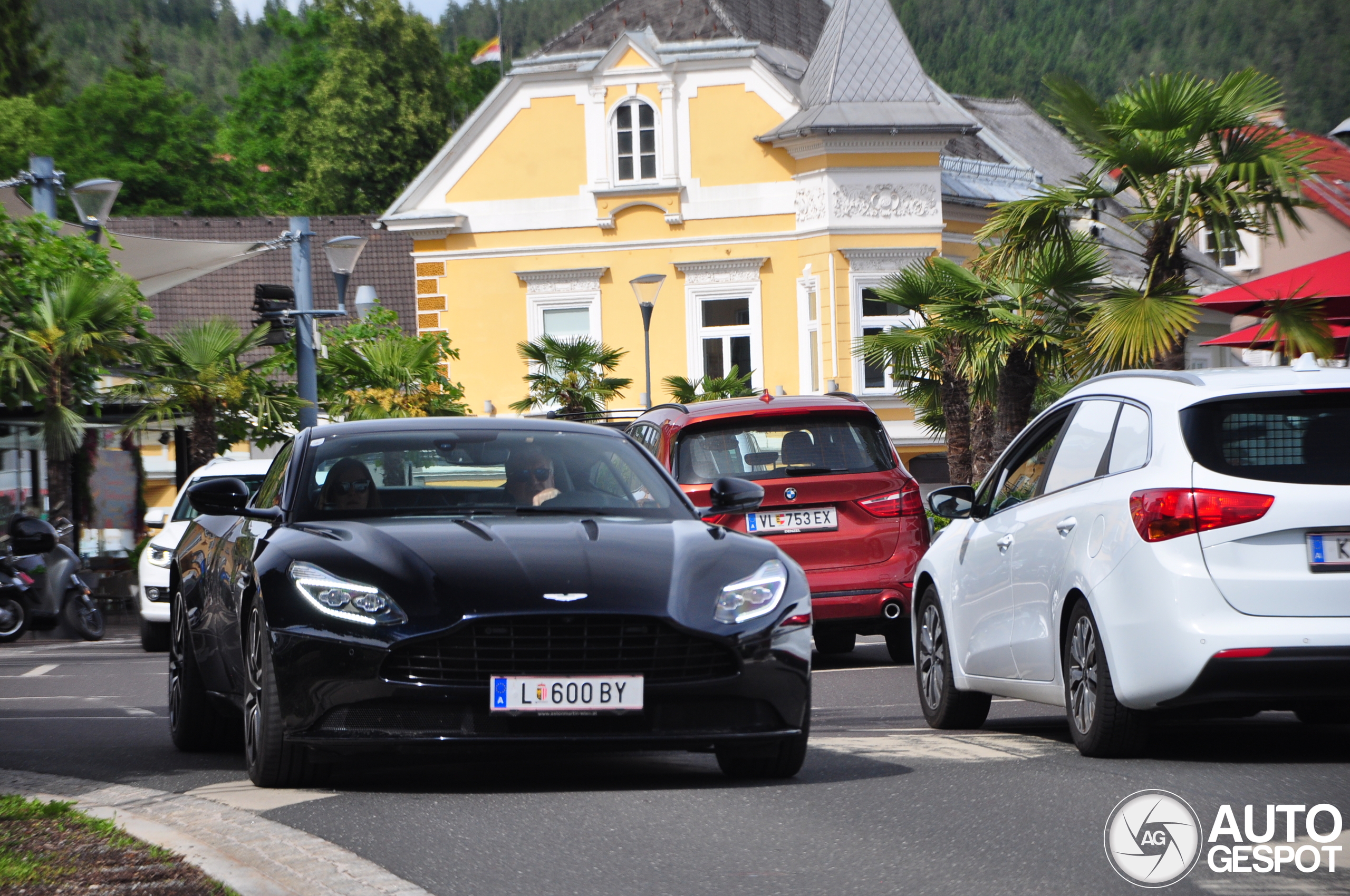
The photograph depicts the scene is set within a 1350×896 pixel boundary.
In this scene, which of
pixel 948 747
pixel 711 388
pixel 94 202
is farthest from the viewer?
pixel 711 388

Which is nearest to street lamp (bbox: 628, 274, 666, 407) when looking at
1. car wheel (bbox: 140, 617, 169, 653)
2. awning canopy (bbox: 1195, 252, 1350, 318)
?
car wheel (bbox: 140, 617, 169, 653)

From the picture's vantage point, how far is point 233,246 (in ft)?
84.0

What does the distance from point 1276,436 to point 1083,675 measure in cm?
127

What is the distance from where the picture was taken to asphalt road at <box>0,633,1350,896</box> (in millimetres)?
5758

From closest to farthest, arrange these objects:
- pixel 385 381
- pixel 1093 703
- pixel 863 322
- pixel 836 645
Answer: pixel 1093 703
pixel 836 645
pixel 385 381
pixel 863 322

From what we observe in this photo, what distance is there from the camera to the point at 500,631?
700cm

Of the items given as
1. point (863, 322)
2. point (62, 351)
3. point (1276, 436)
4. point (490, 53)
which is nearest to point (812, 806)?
point (1276, 436)

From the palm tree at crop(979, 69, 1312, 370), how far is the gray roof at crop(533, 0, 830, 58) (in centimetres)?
2467

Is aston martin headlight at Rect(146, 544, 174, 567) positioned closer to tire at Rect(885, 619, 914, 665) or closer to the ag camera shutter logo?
tire at Rect(885, 619, 914, 665)

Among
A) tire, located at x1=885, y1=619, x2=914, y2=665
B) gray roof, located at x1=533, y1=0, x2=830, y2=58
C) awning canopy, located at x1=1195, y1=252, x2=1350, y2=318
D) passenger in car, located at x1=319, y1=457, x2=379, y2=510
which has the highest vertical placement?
gray roof, located at x1=533, y1=0, x2=830, y2=58

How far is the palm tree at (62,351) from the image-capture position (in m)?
25.6

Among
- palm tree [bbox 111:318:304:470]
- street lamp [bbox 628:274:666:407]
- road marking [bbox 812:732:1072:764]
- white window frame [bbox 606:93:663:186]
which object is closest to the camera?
road marking [bbox 812:732:1072:764]

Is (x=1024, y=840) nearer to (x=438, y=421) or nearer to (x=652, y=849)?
(x=652, y=849)

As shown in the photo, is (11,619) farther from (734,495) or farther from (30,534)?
(734,495)
